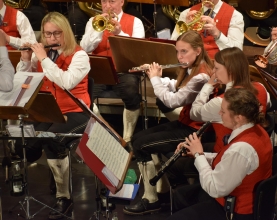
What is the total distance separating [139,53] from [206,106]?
1.13 m

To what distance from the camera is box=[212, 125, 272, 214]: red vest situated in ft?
11.0

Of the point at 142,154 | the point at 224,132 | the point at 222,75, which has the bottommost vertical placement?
the point at 142,154

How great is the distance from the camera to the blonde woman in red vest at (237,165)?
3.29 m

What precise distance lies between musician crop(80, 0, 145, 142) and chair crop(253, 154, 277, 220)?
249 cm

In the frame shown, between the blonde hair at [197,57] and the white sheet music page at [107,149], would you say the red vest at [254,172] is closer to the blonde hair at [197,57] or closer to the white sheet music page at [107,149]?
the white sheet music page at [107,149]

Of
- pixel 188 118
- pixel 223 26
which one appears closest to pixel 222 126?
pixel 188 118

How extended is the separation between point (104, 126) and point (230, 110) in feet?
2.40

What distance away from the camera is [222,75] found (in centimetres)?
411

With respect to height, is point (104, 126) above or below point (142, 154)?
above

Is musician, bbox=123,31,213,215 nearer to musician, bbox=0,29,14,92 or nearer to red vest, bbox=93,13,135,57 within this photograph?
musician, bbox=0,29,14,92

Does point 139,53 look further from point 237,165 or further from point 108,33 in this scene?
point 237,165

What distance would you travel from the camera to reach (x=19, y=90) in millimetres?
4148

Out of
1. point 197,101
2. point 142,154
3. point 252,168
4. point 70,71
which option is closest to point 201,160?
point 252,168

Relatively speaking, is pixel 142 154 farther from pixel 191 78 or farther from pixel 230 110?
pixel 230 110
